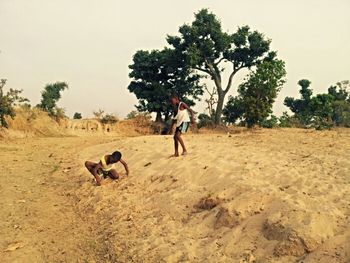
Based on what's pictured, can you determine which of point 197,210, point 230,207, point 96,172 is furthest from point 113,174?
point 230,207

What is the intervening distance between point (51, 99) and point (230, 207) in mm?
20182

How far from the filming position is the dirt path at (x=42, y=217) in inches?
218

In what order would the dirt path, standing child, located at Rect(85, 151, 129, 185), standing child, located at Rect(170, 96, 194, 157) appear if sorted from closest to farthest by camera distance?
the dirt path, standing child, located at Rect(85, 151, 129, 185), standing child, located at Rect(170, 96, 194, 157)

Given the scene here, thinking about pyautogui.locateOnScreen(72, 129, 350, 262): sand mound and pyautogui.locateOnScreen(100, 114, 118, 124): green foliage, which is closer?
pyautogui.locateOnScreen(72, 129, 350, 262): sand mound

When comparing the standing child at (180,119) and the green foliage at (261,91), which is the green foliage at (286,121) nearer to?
the green foliage at (261,91)

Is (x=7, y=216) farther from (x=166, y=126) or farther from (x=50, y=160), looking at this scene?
(x=166, y=126)

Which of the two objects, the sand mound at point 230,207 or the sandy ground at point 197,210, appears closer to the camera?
the sand mound at point 230,207

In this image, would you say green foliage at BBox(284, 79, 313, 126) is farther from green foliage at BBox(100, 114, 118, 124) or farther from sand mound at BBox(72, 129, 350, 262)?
sand mound at BBox(72, 129, 350, 262)

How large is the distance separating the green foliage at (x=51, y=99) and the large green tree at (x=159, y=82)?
14.5 ft

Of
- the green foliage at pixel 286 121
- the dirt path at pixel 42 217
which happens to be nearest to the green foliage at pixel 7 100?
the dirt path at pixel 42 217

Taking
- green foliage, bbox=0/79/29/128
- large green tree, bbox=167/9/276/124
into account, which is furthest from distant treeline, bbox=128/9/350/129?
green foliage, bbox=0/79/29/128

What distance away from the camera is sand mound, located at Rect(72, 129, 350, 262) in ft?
14.6

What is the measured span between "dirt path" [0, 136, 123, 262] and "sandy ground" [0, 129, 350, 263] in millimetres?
17

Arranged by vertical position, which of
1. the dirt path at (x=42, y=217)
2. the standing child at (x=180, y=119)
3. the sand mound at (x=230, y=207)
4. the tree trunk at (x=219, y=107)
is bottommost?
the dirt path at (x=42, y=217)
